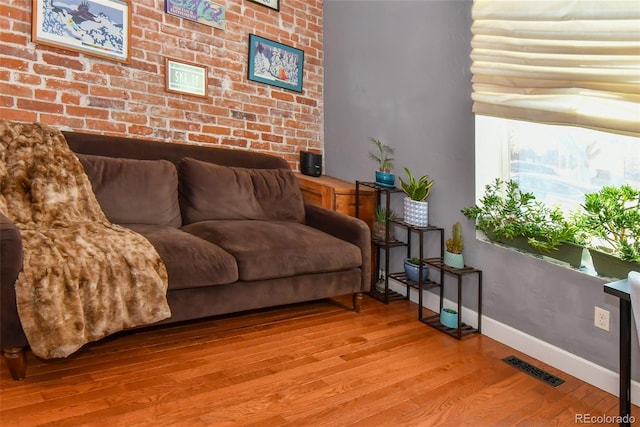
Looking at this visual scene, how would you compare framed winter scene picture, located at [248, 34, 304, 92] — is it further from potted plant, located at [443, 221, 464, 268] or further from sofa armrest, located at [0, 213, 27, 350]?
sofa armrest, located at [0, 213, 27, 350]

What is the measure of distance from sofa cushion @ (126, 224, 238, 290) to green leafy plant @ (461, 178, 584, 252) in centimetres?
138

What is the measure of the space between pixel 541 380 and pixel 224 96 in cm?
270

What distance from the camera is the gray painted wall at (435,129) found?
2.13 metres

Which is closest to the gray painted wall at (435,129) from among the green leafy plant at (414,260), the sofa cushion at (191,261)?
the green leafy plant at (414,260)

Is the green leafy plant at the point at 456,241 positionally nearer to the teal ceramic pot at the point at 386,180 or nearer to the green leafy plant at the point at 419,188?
the green leafy plant at the point at 419,188

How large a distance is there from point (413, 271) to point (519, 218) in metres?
0.77

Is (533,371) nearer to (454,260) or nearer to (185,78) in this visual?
(454,260)

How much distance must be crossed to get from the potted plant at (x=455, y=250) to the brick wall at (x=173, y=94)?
63.5 inches

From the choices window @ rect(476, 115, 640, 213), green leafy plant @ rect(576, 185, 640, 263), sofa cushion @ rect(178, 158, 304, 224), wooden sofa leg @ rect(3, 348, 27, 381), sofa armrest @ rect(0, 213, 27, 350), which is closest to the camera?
sofa armrest @ rect(0, 213, 27, 350)

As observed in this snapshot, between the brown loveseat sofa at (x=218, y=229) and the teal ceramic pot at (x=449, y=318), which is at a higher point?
the brown loveseat sofa at (x=218, y=229)

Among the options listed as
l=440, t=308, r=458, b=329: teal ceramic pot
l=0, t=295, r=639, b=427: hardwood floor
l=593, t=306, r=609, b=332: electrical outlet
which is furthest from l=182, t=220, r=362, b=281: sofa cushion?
l=593, t=306, r=609, b=332: electrical outlet

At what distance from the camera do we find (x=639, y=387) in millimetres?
1851

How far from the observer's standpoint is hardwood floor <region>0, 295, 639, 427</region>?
1.59 meters

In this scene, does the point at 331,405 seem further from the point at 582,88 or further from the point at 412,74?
the point at 412,74
